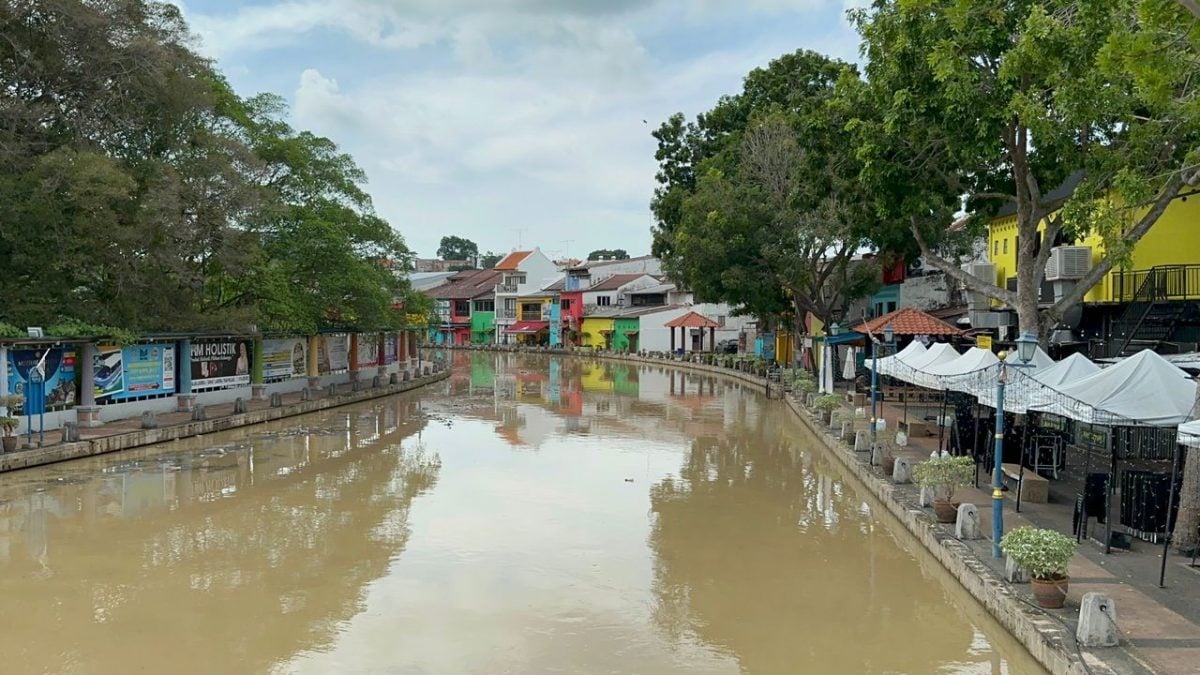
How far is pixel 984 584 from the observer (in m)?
8.66

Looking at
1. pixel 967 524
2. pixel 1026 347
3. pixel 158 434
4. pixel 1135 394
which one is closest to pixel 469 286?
pixel 158 434

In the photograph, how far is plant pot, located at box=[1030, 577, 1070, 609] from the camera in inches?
298

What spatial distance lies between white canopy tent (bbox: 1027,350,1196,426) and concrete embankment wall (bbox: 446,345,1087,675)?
2.01 metres

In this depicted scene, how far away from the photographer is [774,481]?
1609 cm

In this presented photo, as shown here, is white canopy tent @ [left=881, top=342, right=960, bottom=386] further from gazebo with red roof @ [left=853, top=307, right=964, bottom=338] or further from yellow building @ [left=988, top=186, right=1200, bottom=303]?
gazebo with red roof @ [left=853, top=307, right=964, bottom=338]

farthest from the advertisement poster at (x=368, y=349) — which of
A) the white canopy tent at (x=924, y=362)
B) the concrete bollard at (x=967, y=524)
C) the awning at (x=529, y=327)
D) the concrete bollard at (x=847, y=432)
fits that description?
the awning at (x=529, y=327)

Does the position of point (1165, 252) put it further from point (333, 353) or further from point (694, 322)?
point (694, 322)

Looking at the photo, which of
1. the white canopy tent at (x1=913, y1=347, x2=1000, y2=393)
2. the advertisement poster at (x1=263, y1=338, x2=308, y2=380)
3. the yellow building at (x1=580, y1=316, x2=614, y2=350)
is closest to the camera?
the white canopy tent at (x1=913, y1=347, x2=1000, y2=393)

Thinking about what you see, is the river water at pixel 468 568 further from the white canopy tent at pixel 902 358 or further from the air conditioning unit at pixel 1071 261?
the air conditioning unit at pixel 1071 261

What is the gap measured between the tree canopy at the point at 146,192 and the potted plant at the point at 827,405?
13.5 meters

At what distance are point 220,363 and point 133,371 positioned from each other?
11.9 ft

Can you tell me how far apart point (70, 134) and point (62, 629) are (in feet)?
49.1

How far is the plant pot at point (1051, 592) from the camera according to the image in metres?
7.57

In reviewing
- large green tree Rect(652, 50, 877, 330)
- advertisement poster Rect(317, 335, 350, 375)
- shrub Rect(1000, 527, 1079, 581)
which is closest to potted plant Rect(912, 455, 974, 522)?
shrub Rect(1000, 527, 1079, 581)
